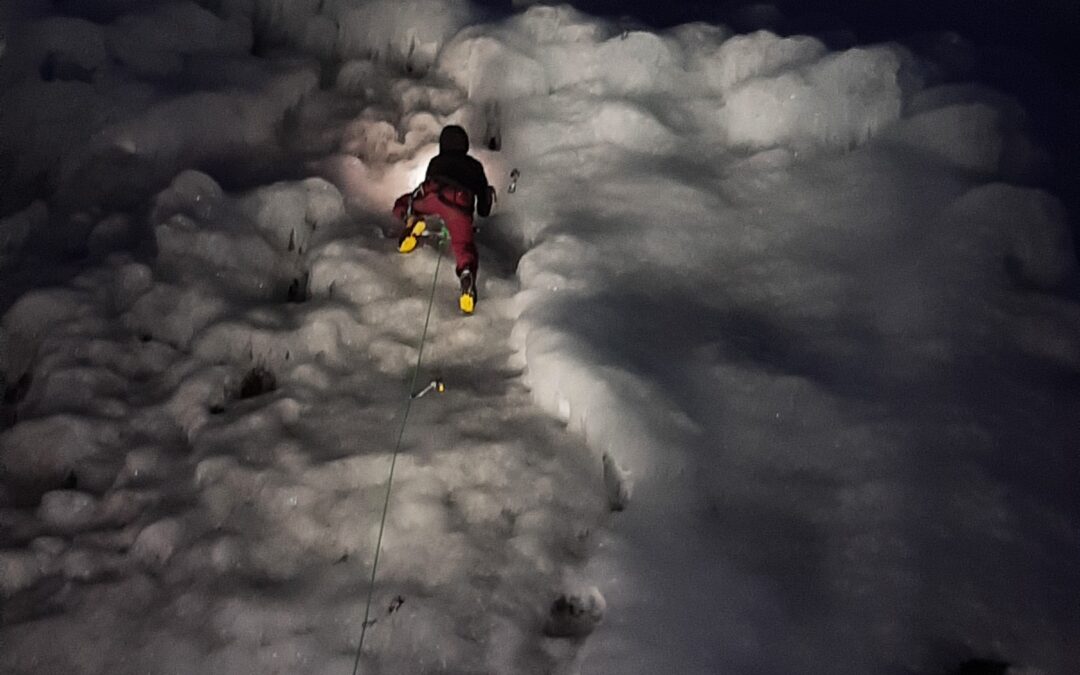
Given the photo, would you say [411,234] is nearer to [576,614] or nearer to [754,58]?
[576,614]

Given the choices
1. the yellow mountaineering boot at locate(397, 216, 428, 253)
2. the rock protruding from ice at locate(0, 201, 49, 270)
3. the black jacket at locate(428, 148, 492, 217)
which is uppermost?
the black jacket at locate(428, 148, 492, 217)

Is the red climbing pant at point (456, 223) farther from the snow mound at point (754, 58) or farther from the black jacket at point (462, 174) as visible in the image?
the snow mound at point (754, 58)

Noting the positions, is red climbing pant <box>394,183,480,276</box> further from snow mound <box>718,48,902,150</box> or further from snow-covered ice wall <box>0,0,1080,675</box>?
snow mound <box>718,48,902,150</box>

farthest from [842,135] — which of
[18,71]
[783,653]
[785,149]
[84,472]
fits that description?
[18,71]

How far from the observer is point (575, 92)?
5.22 metres

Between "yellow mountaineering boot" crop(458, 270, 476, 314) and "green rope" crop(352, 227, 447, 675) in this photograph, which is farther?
"yellow mountaineering boot" crop(458, 270, 476, 314)

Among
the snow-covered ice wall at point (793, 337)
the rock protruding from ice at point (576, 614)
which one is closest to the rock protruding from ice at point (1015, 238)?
the snow-covered ice wall at point (793, 337)

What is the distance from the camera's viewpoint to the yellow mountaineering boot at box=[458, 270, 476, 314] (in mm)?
3975

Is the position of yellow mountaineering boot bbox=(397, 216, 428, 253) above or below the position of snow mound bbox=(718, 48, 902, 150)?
below

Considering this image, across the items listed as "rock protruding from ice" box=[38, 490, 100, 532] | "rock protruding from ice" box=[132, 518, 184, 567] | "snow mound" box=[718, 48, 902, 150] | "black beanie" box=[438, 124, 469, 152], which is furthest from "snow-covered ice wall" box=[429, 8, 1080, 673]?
"rock protruding from ice" box=[38, 490, 100, 532]

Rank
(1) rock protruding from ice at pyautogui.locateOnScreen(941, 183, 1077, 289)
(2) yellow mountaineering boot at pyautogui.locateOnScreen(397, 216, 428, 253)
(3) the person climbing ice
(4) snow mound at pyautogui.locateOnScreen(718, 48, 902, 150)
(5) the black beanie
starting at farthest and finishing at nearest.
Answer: (4) snow mound at pyautogui.locateOnScreen(718, 48, 902, 150)
(5) the black beanie
(2) yellow mountaineering boot at pyautogui.locateOnScreen(397, 216, 428, 253)
(3) the person climbing ice
(1) rock protruding from ice at pyautogui.locateOnScreen(941, 183, 1077, 289)

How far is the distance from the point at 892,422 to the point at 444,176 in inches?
96.3

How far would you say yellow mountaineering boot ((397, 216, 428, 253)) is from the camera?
14.0 ft

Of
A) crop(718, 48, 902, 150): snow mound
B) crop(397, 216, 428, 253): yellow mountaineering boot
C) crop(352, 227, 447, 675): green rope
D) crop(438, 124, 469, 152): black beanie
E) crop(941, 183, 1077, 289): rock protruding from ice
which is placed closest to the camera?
crop(352, 227, 447, 675): green rope
